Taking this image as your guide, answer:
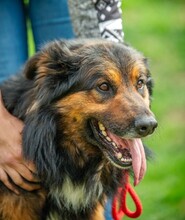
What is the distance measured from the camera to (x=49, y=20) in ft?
17.2

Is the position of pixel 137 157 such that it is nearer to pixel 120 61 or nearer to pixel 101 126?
pixel 101 126

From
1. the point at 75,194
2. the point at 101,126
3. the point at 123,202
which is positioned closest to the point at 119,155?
the point at 101,126

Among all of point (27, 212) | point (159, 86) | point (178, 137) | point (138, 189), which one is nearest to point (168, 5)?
point (159, 86)

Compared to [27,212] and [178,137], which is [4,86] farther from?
[178,137]

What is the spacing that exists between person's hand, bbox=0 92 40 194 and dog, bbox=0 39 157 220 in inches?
1.8

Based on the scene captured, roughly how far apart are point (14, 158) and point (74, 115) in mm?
442

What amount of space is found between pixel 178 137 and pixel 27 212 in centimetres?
411

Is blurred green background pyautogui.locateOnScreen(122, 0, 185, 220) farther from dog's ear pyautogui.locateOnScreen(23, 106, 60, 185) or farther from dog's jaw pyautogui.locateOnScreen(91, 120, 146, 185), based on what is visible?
dog's ear pyautogui.locateOnScreen(23, 106, 60, 185)

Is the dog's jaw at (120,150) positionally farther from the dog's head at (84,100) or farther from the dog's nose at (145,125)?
the dog's nose at (145,125)

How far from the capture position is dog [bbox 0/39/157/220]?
177 inches

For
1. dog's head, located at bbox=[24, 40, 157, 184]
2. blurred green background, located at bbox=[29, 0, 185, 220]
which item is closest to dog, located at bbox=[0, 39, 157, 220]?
dog's head, located at bbox=[24, 40, 157, 184]

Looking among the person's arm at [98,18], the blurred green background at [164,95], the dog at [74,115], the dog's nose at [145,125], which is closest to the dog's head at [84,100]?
the dog at [74,115]

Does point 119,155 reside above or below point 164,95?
above

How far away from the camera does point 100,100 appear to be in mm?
4496
